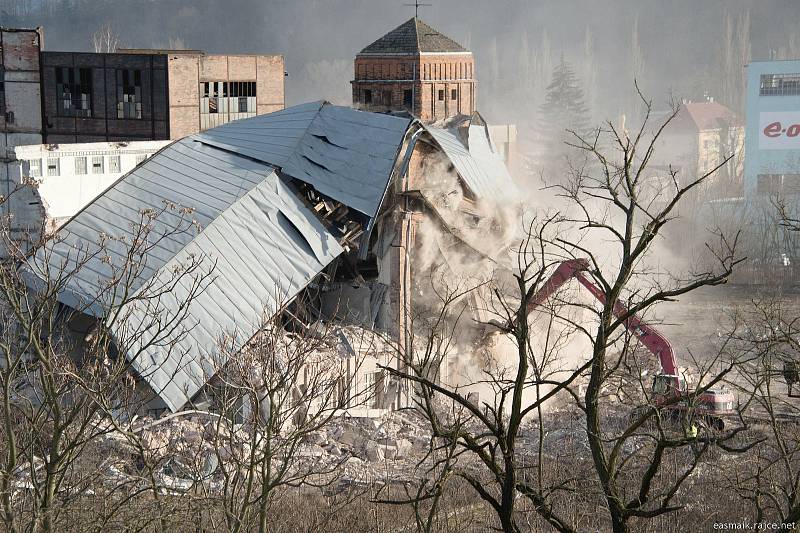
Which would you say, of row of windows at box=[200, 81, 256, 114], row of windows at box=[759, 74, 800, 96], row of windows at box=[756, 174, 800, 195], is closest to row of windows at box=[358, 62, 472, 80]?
row of windows at box=[200, 81, 256, 114]

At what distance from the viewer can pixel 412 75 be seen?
44.6 metres

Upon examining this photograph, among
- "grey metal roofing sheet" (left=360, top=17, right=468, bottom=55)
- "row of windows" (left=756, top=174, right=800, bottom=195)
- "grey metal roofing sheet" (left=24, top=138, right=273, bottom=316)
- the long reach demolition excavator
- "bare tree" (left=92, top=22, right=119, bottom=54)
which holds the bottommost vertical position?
the long reach demolition excavator

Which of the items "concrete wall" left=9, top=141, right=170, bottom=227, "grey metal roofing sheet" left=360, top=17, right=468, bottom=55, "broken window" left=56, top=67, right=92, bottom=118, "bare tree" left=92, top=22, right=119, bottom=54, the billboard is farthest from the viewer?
"bare tree" left=92, top=22, right=119, bottom=54

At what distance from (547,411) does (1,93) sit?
88.0 ft

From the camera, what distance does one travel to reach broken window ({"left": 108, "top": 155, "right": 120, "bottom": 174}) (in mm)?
33969

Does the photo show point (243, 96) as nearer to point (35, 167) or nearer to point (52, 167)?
point (52, 167)

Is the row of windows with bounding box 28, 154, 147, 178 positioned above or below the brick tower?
below

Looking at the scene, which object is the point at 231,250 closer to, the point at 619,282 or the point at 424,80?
the point at 619,282

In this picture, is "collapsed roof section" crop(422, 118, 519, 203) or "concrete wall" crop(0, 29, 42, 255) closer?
"collapsed roof section" crop(422, 118, 519, 203)

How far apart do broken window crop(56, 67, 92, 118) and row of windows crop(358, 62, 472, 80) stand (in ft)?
33.3

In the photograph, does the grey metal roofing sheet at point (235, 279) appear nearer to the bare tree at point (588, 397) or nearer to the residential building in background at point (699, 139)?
the bare tree at point (588, 397)

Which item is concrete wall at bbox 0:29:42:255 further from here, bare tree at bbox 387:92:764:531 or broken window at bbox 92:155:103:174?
bare tree at bbox 387:92:764:531

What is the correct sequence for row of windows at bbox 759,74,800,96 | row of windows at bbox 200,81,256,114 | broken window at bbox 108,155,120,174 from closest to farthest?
broken window at bbox 108,155,120,174 → row of windows at bbox 200,81,256,114 → row of windows at bbox 759,74,800,96

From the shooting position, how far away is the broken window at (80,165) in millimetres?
32750
